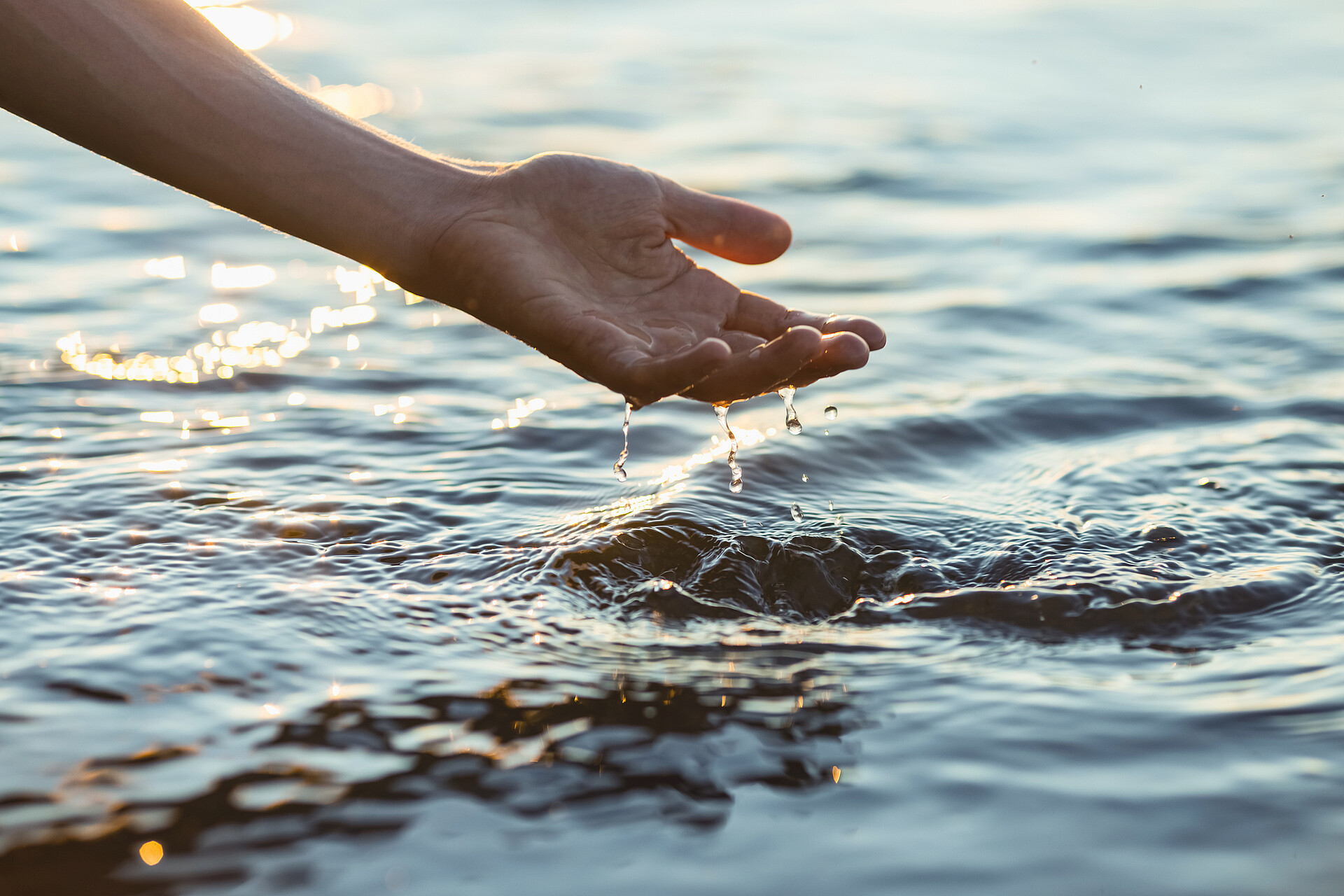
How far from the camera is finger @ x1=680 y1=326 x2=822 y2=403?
292 centimetres

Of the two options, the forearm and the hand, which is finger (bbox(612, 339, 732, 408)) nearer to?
the hand

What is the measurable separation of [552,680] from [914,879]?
1.01 metres

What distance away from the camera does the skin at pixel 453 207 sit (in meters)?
3.06

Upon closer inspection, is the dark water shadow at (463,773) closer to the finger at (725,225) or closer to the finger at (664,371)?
the finger at (664,371)

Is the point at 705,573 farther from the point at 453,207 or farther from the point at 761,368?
the point at 453,207

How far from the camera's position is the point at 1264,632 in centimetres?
314

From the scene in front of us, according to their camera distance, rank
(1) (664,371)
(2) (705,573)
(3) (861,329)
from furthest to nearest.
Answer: (2) (705,573), (3) (861,329), (1) (664,371)

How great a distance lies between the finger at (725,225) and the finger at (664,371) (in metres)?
0.67

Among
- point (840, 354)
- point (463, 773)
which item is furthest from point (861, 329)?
point (463, 773)

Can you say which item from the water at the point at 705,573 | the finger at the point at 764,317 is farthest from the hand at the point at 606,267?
the water at the point at 705,573

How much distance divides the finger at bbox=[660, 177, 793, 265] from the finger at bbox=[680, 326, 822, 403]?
540 mm

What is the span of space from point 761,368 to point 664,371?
0.27 meters

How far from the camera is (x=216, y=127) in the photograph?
3246mm

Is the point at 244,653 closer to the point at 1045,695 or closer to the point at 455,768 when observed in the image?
the point at 455,768
